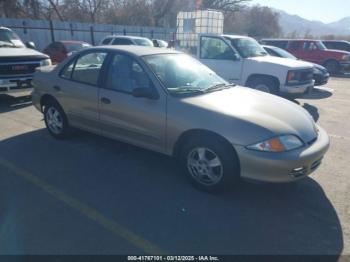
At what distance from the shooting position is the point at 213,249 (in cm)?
289

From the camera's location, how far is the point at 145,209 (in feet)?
11.4

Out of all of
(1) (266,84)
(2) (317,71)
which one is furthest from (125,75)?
(2) (317,71)

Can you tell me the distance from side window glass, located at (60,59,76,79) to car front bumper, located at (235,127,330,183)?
317 centimetres

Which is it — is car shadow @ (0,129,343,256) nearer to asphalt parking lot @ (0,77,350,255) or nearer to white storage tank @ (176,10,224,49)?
asphalt parking lot @ (0,77,350,255)

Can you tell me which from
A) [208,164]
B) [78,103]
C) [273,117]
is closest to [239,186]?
[208,164]

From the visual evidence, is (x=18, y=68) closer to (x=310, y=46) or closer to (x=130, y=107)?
(x=130, y=107)

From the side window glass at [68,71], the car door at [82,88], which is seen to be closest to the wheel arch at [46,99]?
the car door at [82,88]

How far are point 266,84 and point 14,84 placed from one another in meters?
6.54

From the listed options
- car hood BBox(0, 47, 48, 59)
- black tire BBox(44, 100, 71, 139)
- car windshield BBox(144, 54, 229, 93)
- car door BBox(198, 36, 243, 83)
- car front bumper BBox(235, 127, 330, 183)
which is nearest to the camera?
car front bumper BBox(235, 127, 330, 183)

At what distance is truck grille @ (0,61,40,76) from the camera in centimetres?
775

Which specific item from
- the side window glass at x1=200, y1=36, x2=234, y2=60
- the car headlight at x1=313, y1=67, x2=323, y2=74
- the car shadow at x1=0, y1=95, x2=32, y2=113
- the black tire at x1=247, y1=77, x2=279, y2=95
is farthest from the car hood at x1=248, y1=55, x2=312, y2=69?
the car shadow at x1=0, y1=95, x2=32, y2=113

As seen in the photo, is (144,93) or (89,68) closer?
(144,93)

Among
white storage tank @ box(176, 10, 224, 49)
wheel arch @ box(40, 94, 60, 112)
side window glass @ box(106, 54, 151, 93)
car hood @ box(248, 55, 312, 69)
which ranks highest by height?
white storage tank @ box(176, 10, 224, 49)

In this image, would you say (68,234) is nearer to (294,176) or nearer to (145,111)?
(145,111)
